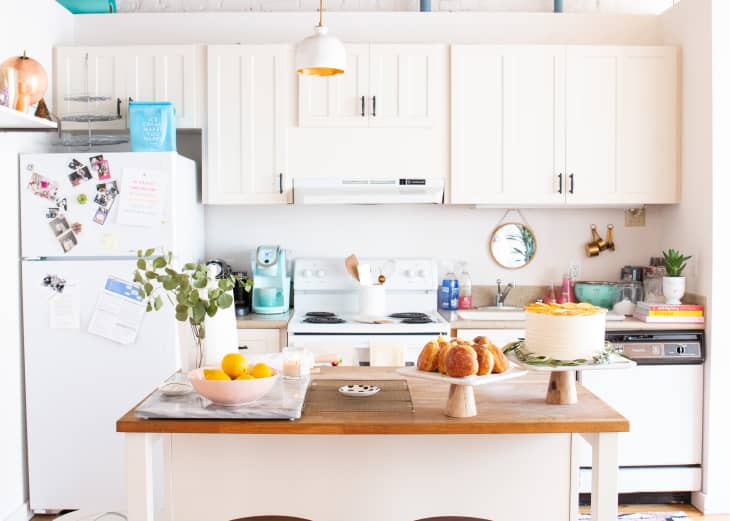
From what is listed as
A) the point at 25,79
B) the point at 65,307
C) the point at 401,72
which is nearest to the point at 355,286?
the point at 401,72

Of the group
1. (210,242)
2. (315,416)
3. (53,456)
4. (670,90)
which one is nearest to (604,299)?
(670,90)

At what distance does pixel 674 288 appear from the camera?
3.76m

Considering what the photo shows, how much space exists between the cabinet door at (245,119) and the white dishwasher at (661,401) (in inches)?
78.5

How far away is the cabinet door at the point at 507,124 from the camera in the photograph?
3953 mm

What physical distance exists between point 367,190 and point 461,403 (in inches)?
85.4

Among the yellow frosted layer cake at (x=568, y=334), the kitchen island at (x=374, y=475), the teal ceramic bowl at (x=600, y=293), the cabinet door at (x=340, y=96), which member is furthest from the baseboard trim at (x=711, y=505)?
the cabinet door at (x=340, y=96)

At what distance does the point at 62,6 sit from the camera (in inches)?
162

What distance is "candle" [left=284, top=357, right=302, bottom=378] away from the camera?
7.59 feet

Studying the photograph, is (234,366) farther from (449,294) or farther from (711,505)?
(711,505)

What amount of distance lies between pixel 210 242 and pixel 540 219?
77.6 inches

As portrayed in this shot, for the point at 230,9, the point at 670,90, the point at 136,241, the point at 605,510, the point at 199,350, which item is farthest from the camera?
the point at 230,9

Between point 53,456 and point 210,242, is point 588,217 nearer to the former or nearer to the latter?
point 210,242

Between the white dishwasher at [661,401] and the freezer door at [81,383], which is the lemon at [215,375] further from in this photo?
the white dishwasher at [661,401]

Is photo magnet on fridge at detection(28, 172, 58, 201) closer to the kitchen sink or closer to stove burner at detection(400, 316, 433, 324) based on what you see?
stove burner at detection(400, 316, 433, 324)
